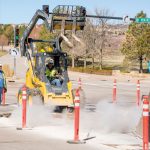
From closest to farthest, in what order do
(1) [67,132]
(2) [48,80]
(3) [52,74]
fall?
1. (1) [67,132]
2. (2) [48,80]
3. (3) [52,74]

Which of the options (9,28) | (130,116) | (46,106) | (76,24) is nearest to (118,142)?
(130,116)

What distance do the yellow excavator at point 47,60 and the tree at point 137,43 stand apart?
39.2 m

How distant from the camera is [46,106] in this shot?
18781 mm

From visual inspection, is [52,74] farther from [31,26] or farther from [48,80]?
[31,26]

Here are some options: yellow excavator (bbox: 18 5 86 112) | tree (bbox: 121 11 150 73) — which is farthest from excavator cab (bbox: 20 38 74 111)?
→ tree (bbox: 121 11 150 73)

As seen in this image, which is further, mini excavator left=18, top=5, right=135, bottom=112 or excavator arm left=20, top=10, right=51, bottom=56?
excavator arm left=20, top=10, right=51, bottom=56

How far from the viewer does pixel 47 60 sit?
64.4ft

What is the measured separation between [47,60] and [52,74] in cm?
65

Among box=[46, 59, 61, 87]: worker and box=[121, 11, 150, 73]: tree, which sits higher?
box=[121, 11, 150, 73]: tree

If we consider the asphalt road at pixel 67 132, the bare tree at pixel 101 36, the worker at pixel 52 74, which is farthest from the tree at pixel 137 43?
the asphalt road at pixel 67 132

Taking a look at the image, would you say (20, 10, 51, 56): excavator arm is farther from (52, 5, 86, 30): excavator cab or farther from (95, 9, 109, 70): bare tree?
(95, 9, 109, 70): bare tree

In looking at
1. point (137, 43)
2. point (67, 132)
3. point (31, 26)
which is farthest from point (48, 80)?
point (137, 43)

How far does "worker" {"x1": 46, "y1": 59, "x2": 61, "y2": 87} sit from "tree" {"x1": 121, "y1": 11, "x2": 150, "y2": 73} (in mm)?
41406

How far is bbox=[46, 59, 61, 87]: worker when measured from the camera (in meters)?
19.0
